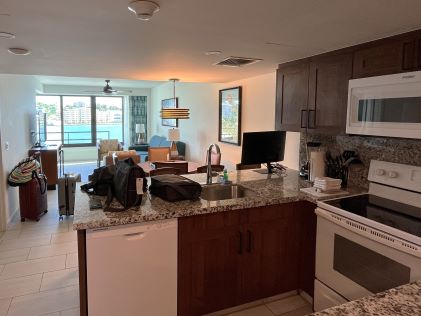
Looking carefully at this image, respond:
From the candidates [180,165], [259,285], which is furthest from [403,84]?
[180,165]

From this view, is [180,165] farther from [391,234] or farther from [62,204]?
[391,234]

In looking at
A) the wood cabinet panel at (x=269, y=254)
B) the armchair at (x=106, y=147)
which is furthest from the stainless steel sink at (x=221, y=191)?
the armchair at (x=106, y=147)

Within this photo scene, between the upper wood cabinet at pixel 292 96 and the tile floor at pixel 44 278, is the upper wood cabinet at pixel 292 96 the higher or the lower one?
the higher one

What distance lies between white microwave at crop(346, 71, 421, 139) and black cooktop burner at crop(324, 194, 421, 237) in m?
0.50

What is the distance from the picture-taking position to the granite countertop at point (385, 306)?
987 mm

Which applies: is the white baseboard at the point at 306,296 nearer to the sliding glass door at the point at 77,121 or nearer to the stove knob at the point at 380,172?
the stove knob at the point at 380,172

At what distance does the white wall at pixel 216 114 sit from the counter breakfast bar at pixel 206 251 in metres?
1.44

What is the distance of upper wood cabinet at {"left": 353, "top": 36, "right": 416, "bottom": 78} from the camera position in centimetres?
194

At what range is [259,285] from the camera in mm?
2400

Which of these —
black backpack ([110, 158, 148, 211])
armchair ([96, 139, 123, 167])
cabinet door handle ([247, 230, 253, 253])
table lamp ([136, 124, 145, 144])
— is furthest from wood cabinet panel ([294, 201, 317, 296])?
table lamp ([136, 124, 145, 144])

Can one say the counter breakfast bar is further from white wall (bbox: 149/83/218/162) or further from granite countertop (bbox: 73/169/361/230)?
white wall (bbox: 149/83/218/162)

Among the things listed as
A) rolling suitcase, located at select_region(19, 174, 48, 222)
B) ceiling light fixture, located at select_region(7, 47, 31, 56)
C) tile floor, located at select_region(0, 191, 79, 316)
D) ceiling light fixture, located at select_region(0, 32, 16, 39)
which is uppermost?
ceiling light fixture, located at select_region(7, 47, 31, 56)

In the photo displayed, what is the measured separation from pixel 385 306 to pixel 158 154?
18.1 ft

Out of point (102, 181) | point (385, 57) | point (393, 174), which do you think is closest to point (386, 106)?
point (385, 57)
